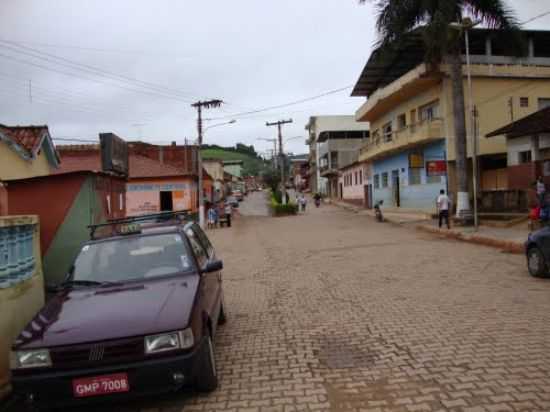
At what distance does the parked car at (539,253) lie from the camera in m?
9.32

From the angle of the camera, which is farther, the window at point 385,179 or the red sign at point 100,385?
the window at point 385,179

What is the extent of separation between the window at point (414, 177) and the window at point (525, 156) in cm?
876

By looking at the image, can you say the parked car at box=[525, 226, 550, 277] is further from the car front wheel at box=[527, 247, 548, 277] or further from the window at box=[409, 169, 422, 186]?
the window at box=[409, 169, 422, 186]

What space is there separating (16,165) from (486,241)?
14325 millimetres

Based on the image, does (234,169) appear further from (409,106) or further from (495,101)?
(495,101)

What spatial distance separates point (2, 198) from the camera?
26.8ft

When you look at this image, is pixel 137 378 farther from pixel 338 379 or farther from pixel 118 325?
pixel 338 379

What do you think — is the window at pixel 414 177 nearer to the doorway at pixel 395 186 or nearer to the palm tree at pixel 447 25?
the doorway at pixel 395 186

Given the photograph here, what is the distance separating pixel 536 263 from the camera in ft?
31.6

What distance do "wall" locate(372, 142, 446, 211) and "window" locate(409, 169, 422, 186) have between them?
0.68ft

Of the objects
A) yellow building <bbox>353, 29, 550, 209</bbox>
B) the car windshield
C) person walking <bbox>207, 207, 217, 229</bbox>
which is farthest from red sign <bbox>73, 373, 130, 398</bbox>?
person walking <bbox>207, 207, 217, 229</bbox>

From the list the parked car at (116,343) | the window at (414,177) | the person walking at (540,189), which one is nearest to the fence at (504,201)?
the person walking at (540,189)

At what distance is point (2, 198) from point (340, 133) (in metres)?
61.7

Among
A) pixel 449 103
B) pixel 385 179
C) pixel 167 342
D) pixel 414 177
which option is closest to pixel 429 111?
pixel 449 103
